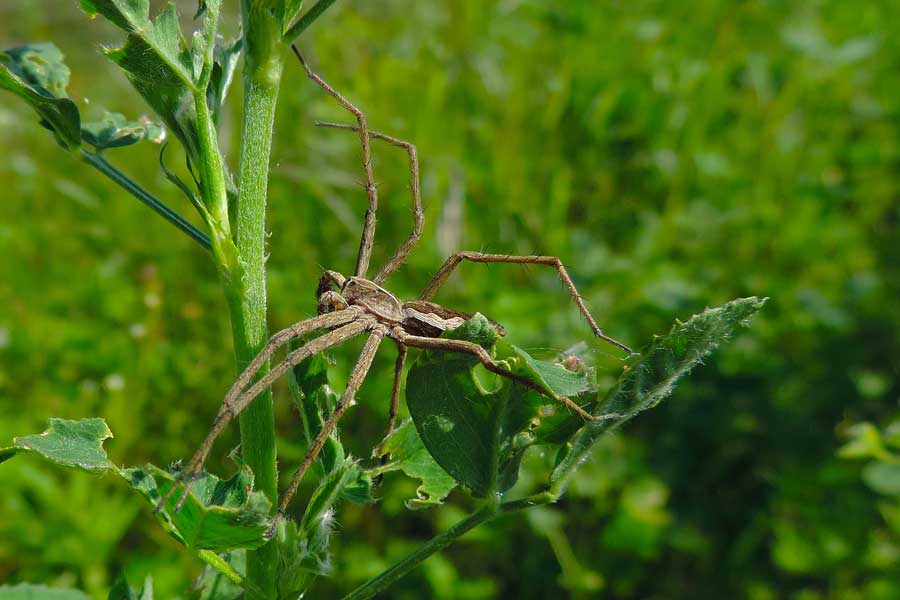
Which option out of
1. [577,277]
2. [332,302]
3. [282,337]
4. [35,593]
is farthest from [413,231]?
[577,277]

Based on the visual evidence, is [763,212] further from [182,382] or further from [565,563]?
[182,382]

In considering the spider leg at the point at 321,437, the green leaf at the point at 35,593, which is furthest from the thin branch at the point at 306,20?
the green leaf at the point at 35,593

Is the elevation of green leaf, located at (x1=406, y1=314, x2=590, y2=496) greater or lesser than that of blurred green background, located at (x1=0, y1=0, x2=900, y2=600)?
lesser

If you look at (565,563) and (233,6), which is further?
(233,6)

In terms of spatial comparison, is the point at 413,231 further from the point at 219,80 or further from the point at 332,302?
the point at 219,80

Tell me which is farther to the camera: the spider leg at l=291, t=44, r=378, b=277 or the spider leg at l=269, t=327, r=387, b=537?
the spider leg at l=291, t=44, r=378, b=277

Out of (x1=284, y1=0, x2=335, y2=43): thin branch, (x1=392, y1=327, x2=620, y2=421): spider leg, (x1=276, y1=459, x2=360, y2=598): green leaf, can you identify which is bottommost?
(x1=276, y1=459, x2=360, y2=598): green leaf

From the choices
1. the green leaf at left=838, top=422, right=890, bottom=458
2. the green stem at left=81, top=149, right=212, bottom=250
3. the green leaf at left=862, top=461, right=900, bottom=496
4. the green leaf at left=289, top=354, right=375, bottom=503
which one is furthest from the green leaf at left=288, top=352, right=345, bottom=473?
the green leaf at left=862, top=461, right=900, bottom=496

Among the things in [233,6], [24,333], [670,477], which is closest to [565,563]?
[670,477]

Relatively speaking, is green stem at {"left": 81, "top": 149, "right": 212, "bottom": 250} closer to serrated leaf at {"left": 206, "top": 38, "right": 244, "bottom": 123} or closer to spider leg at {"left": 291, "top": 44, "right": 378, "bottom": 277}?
Result: serrated leaf at {"left": 206, "top": 38, "right": 244, "bottom": 123}
